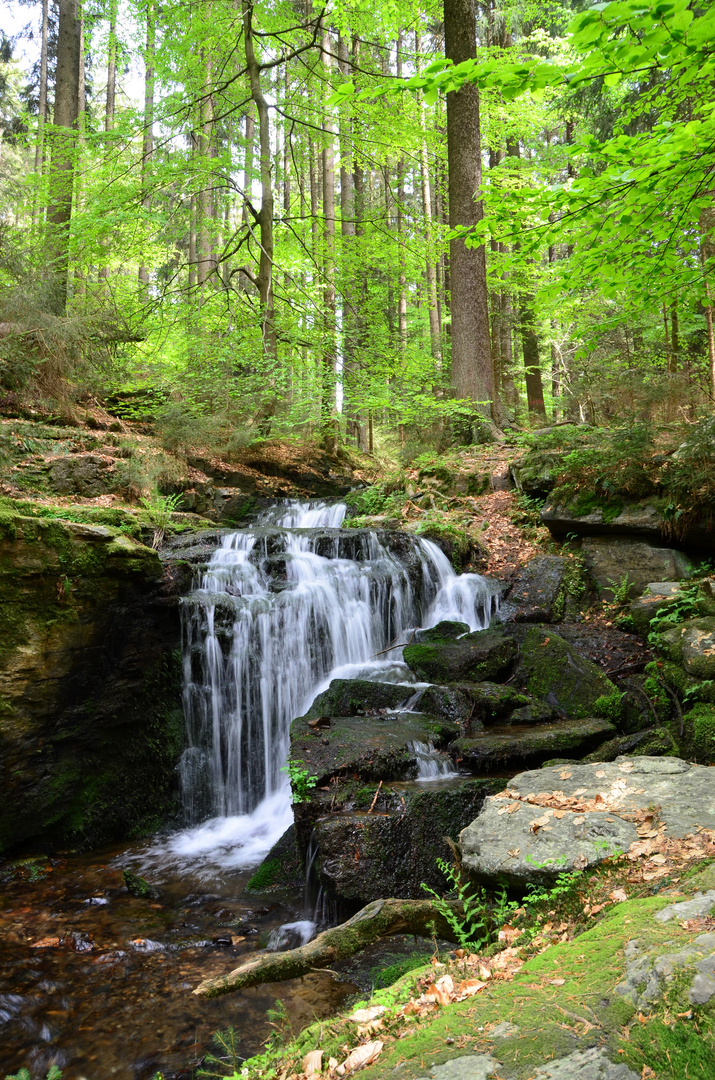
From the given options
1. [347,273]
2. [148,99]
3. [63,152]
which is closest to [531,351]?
[347,273]

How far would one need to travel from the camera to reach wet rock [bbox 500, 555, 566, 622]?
7512 mm

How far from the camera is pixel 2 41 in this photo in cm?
1980

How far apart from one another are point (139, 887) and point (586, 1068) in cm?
470

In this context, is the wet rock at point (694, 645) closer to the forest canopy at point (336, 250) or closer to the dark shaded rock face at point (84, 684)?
the forest canopy at point (336, 250)

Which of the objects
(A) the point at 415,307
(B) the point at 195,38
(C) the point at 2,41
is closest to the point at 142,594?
(B) the point at 195,38

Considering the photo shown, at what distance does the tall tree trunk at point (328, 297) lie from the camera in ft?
36.9

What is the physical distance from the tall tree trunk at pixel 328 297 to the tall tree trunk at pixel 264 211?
1036mm

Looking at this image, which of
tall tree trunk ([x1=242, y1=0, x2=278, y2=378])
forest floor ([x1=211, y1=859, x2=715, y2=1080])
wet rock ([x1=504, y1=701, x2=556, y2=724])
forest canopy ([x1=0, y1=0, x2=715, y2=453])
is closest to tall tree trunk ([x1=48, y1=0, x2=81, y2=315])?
forest canopy ([x1=0, y1=0, x2=715, y2=453])

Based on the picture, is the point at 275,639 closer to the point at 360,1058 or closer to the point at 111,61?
the point at 360,1058

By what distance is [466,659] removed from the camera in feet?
21.9

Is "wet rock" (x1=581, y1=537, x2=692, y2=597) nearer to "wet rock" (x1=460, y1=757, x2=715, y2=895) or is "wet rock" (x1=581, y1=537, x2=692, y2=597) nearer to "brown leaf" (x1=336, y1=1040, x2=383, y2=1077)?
"wet rock" (x1=460, y1=757, x2=715, y2=895)

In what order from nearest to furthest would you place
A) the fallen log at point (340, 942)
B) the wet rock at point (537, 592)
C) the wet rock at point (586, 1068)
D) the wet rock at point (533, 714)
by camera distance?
the wet rock at point (586, 1068)
the fallen log at point (340, 942)
the wet rock at point (533, 714)
the wet rock at point (537, 592)

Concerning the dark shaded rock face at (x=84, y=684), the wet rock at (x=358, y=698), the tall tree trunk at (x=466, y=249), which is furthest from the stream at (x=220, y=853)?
the tall tree trunk at (x=466, y=249)

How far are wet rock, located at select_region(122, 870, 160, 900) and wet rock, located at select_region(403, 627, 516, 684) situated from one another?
3314 millimetres
